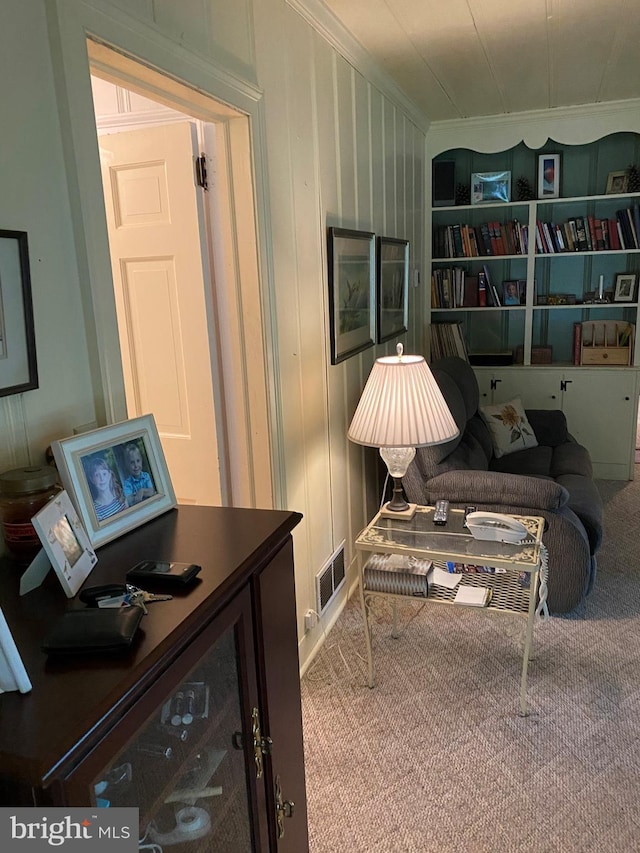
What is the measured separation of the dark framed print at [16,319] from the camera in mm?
1069

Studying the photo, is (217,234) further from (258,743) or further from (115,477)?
(258,743)

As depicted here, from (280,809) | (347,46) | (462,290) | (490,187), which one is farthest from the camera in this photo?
(462,290)

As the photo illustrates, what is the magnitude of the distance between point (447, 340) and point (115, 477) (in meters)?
3.62

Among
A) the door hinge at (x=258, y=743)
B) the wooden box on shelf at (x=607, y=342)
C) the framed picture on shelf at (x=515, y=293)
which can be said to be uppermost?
the framed picture on shelf at (x=515, y=293)

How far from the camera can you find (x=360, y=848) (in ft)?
5.60

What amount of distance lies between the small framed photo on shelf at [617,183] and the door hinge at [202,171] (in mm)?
3291

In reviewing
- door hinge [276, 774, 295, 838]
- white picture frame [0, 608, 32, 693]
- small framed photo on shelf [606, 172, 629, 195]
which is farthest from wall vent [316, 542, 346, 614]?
small framed photo on shelf [606, 172, 629, 195]

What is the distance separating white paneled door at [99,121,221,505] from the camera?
2.12 m

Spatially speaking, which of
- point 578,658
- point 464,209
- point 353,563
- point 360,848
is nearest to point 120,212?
point 353,563

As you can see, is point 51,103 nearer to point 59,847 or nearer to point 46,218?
point 46,218

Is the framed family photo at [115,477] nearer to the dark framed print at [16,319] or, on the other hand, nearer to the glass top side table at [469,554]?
the dark framed print at [16,319]

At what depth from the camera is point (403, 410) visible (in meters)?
2.29

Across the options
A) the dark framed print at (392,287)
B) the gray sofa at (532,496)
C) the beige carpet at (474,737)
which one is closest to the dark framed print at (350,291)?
the dark framed print at (392,287)

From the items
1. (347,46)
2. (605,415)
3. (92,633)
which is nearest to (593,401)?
(605,415)
